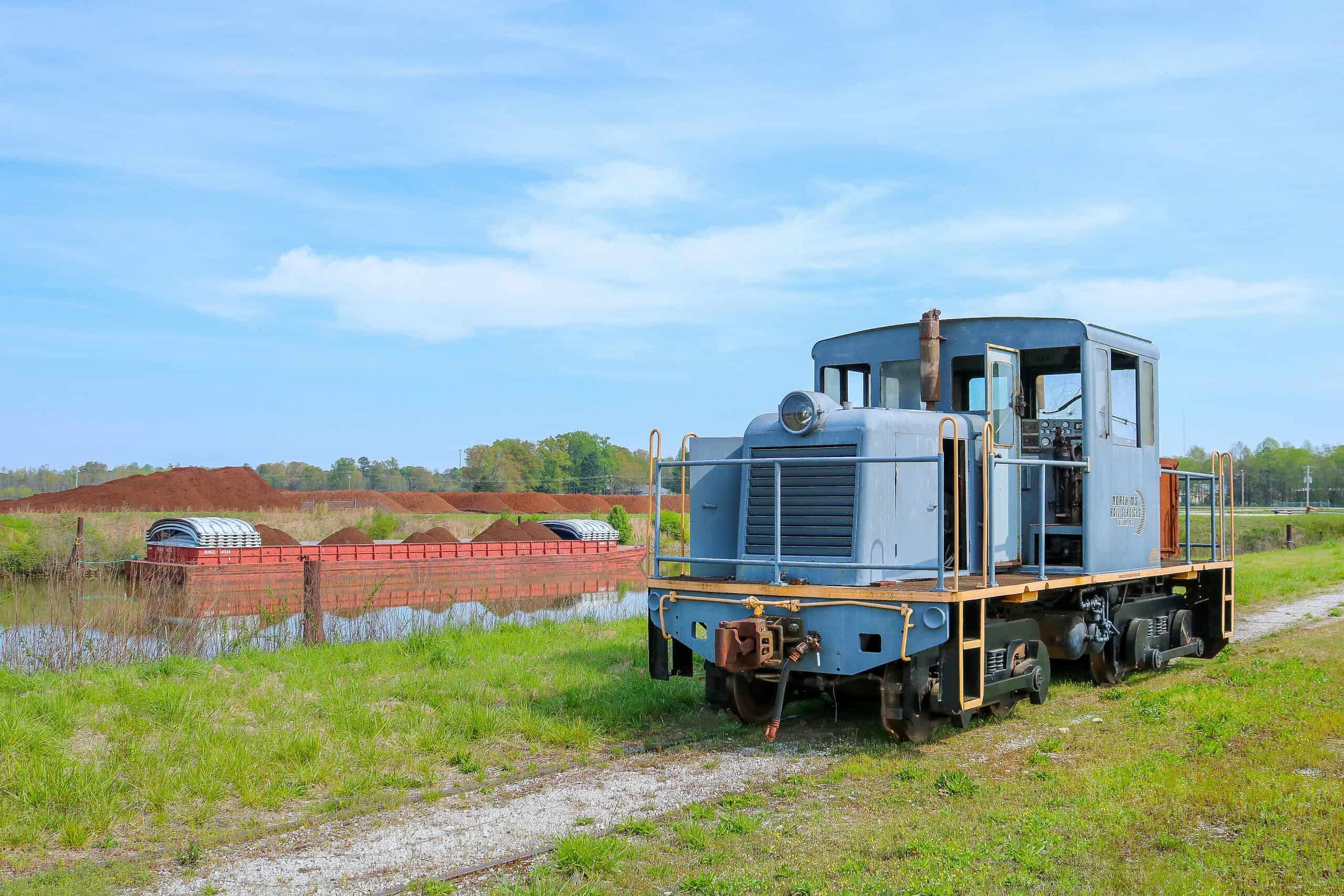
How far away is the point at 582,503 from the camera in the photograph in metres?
77.3

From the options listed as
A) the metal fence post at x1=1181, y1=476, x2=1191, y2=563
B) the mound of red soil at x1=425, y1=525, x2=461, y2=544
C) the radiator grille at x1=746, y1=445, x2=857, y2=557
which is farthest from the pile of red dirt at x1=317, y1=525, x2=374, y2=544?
the radiator grille at x1=746, y1=445, x2=857, y2=557

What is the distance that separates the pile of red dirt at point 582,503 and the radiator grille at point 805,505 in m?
65.4

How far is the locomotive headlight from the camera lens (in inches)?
305

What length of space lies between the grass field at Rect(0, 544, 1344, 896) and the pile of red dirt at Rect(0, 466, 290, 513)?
46.9 m

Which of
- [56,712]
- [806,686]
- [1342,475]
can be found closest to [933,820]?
[806,686]

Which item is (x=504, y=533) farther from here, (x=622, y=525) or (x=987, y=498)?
(x=987, y=498)

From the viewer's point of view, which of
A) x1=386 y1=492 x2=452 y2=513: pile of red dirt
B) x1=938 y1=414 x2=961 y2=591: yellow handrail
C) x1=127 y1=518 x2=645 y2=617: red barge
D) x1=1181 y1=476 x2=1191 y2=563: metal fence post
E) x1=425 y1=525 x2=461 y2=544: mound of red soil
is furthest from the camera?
x1=386 y1=492 x2=452 y2=513: pile of red dirt

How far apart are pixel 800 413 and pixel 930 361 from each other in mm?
1532

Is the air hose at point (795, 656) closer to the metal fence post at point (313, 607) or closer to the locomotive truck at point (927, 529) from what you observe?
the locomotive truck at point (927, 529)

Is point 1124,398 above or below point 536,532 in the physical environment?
above

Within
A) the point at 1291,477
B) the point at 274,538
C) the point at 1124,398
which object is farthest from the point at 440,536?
the point at 1291,477

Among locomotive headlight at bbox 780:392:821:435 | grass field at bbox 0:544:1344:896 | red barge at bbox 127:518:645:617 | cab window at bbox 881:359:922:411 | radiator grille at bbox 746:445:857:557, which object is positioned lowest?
red barge at bbox 127:518:645:617

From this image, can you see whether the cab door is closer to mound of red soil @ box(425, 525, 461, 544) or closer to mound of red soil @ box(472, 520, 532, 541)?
mound of red soil @ box(425, 525, 461, 544)

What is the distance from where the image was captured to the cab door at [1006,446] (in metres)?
8.55
